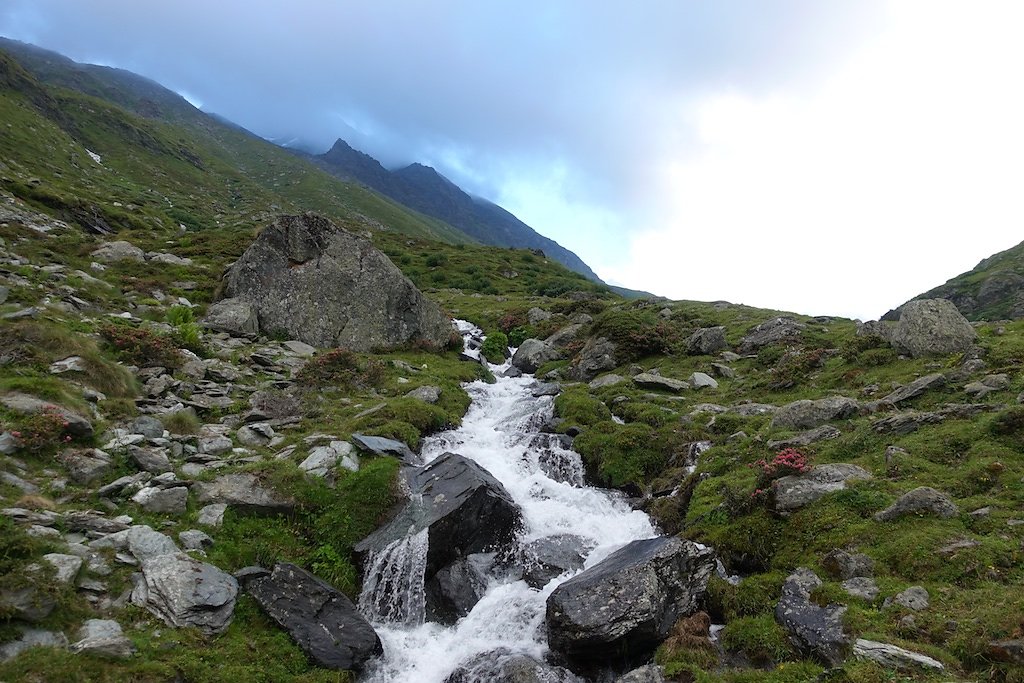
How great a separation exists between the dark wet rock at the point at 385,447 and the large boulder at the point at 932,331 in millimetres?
21597

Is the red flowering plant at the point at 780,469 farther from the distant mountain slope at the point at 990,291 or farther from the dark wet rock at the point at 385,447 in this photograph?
the distant mountain slope at the point at 990,291

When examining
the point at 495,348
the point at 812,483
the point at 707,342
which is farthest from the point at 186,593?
the point at 707,342

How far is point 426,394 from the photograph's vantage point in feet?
84.3

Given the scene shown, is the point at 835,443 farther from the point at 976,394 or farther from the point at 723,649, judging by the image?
the point at 723,649

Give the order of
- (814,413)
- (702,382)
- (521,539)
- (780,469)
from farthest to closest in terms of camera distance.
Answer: (702,382)
(814,413)
(521,539)
(780,469)

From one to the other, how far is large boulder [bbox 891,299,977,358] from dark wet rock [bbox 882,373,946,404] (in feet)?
13.6

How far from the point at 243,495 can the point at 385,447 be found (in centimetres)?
517

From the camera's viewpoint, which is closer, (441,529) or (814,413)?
(441,529)

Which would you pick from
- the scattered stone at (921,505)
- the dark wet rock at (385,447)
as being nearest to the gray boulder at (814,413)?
the scattered stone at (921,505)

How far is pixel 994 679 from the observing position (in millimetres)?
7703

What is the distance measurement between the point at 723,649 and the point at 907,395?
1232 centimetres

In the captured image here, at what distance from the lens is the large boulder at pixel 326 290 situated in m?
31.1

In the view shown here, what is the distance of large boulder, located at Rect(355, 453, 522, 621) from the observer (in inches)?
575

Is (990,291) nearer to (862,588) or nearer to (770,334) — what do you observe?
(770,334)
